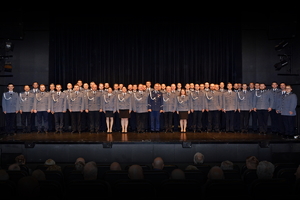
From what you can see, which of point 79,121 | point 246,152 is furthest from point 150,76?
point 246,152

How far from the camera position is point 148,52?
12664 mm

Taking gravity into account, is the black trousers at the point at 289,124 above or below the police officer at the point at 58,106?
below

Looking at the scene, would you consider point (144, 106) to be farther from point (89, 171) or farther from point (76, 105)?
point (89, 171)

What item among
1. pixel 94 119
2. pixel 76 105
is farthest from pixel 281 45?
pixel 76 105

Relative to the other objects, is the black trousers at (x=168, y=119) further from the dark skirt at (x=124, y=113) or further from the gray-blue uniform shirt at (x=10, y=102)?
the gray-blue uniform shirt at (x=10, y=102)

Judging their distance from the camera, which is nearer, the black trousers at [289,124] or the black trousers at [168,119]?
the black trousers at [289,124]

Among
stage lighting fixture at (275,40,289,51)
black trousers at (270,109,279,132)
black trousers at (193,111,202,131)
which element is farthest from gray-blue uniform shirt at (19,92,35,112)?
stage lighting fixture at (275,40,289,51)

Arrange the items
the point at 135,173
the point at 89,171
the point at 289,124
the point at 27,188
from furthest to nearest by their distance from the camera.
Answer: the point at 289,124
the point at 89,171
the point at 135,173
the point at 27,188

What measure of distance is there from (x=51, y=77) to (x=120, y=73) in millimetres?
2879

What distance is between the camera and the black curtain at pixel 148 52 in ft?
40.7

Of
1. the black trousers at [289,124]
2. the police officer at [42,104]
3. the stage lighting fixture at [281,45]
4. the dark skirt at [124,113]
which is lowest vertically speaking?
the black trousers at [289,124]

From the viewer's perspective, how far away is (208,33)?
41.6 ft

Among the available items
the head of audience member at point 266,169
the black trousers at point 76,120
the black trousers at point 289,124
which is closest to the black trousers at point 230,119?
the black trousers at point 289,124

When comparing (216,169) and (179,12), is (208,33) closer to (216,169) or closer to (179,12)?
(179,12)
